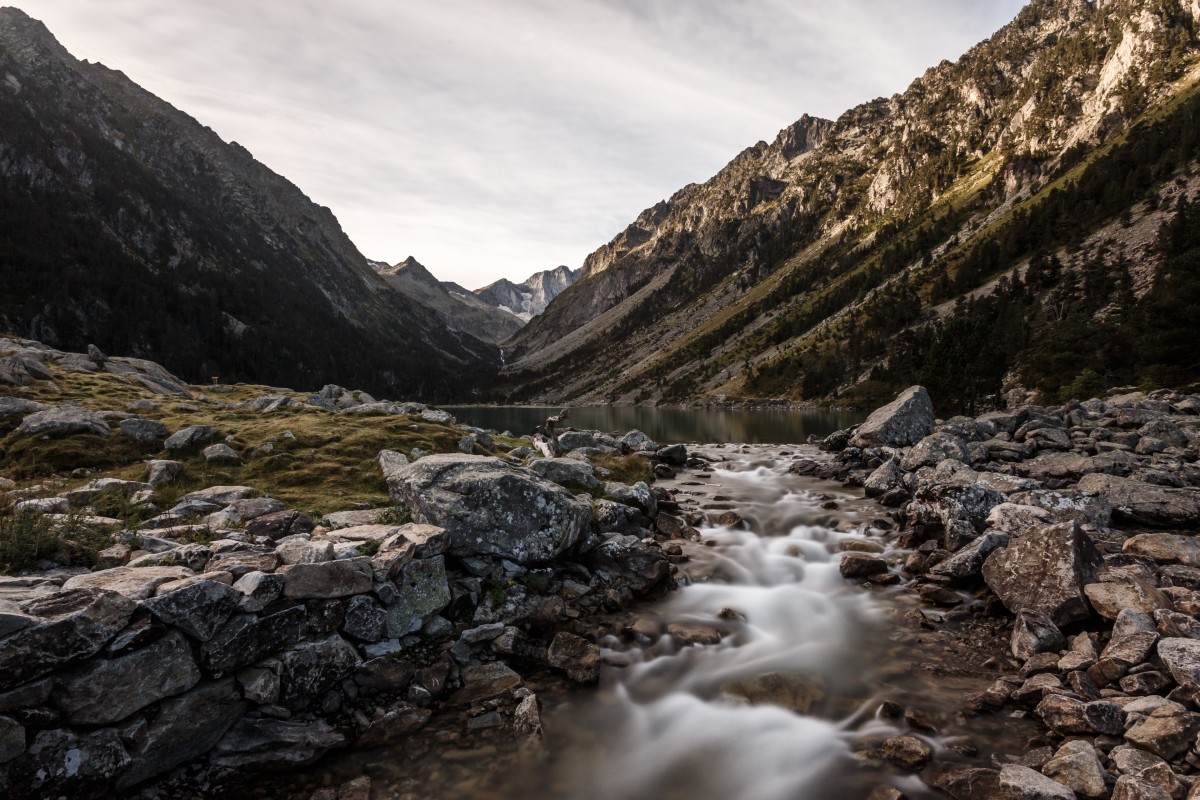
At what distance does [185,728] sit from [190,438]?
14.8 m

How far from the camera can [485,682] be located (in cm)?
961

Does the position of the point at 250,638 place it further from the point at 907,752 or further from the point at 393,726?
the point at 907,752

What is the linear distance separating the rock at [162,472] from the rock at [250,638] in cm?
968

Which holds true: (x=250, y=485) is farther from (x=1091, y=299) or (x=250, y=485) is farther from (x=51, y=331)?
(x=51, y=331)

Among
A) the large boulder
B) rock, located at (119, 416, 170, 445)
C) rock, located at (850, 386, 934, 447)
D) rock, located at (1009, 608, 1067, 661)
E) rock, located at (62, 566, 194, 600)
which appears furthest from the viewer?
rock, located at (850, 386, 934, 447)

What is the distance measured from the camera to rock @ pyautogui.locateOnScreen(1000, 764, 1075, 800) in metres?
6.62

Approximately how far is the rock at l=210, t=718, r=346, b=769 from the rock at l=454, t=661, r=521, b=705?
2.06 meters

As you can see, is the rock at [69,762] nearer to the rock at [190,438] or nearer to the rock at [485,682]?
the rock at [485,682]

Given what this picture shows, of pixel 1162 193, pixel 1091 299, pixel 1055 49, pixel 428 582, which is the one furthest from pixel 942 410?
pixel 1055 49

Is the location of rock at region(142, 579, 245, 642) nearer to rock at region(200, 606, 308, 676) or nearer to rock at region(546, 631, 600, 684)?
rock at region(200, 606, 308, 676)

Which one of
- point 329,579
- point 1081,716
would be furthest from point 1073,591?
point 329,579

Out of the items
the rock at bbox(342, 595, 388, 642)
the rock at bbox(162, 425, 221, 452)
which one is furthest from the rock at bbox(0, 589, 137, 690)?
the rock at bbox(162, 425, 221, 452)

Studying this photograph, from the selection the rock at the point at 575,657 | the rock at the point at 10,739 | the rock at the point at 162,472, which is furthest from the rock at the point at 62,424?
the rock at the point at 575,657

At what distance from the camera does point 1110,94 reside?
5320 inches
